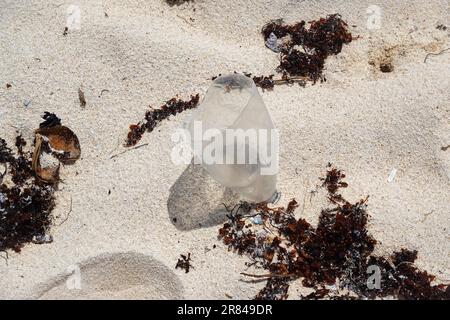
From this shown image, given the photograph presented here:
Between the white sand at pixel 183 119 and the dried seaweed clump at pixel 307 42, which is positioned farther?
the dried seaweed clump at pixel 307 42

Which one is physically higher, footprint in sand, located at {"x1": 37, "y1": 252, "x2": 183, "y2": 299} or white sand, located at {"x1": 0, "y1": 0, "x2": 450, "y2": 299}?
white sand, located at {"x1": 0, "y1": 0, "x2": 450, "y2": 299}

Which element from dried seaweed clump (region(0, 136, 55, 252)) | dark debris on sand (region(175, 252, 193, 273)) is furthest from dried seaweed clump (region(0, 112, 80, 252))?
dark debris on sand (region(175, 252, 193, 273))

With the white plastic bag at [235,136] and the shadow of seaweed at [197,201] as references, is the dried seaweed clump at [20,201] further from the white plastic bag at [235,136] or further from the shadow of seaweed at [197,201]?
the white plastic bag at [235,136]

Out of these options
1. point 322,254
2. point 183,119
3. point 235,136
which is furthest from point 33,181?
point 322,254

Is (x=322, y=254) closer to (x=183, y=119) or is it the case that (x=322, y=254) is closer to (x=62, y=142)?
(x=183, y=119)

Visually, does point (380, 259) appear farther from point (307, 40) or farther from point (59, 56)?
point (59, 56)

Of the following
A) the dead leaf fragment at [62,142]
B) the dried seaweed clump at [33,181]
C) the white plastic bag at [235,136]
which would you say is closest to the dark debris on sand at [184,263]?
the white plastic bag at [235,136]

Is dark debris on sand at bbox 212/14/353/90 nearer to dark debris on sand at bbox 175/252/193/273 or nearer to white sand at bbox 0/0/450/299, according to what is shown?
white sand at bbox 0/0/450/299
